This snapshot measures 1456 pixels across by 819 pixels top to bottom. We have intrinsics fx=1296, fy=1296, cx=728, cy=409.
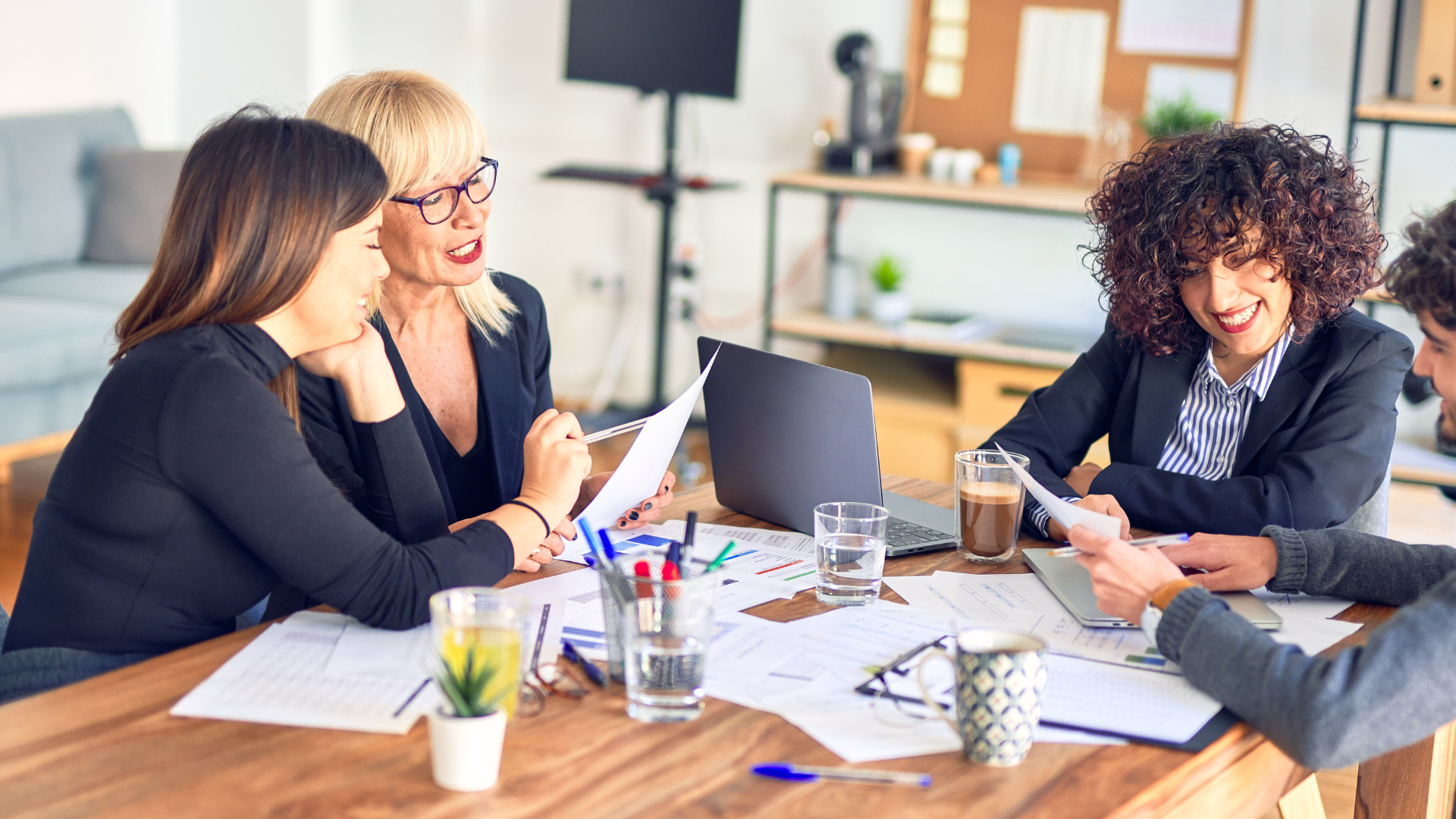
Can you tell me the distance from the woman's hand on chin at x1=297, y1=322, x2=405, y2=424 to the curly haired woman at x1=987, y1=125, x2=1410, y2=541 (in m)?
0.79

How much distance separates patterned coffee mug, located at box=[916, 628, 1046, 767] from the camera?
0.97 m

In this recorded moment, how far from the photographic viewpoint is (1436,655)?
1042 mm

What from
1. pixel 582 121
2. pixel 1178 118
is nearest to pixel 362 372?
pixel 1178 118

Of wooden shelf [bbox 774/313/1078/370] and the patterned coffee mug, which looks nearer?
the patterned coffee mug

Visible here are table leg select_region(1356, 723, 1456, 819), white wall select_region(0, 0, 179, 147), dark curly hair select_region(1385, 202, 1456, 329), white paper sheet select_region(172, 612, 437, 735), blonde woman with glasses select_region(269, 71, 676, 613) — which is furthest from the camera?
white wall select_region(0, 0, 179, 147)

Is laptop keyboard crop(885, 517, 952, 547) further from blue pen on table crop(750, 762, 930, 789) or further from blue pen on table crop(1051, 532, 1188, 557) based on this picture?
blue pen on table crop(750, 762, 930, 789)

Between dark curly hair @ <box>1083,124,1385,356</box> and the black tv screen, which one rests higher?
the black tv screen

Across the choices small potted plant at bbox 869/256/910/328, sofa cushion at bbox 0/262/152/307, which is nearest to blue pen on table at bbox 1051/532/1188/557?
small potted plant at bbox 869/256/910/328

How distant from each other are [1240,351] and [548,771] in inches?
45.1

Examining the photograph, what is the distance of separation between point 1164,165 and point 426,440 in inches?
40.9

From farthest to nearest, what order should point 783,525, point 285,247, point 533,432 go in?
point 783,525 < point 533,432 < point 285,247

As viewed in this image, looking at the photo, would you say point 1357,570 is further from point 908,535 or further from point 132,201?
point 132,201

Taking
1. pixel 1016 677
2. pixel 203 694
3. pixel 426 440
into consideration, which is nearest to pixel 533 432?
pixel 426 440

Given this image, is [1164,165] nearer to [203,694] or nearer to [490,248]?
[203,694]
